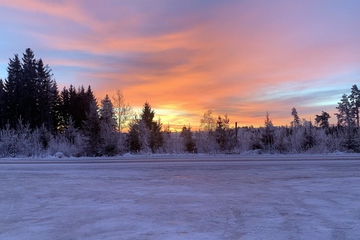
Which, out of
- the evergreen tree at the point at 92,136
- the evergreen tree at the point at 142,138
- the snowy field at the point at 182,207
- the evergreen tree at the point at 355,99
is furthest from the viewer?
the evergreen tree at the point at 355,99

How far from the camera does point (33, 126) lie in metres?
55.8

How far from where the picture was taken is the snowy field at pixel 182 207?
589cm

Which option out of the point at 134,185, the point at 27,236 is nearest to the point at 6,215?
the point at 27,236

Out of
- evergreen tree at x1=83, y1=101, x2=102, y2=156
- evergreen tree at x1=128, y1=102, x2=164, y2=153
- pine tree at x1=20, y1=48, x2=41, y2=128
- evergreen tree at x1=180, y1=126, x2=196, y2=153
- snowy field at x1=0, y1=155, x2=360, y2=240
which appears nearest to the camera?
snowy field at x1=0, y1=155, x2=360, y2=240

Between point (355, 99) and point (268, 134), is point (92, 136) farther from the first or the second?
point (355, 99)

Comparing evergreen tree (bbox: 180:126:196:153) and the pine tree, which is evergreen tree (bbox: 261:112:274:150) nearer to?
evergreen tree (bbox: 180:126:196:153)

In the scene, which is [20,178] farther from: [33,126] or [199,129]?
[33,126]

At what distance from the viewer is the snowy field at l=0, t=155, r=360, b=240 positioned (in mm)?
5887

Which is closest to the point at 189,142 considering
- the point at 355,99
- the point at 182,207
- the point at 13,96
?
the point at 182,207

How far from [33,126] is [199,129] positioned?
34.4m

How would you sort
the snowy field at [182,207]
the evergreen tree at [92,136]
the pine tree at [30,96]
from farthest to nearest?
the pine tree at [30,96], the evergreen tree at [92,136], the snowy field at [182,207]

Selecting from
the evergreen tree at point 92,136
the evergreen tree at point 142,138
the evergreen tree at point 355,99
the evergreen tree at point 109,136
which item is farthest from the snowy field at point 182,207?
the evergreen tree at point 355,99

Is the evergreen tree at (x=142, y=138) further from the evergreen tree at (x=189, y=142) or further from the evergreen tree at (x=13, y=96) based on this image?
the evergreen tree at (x=13, y=96)

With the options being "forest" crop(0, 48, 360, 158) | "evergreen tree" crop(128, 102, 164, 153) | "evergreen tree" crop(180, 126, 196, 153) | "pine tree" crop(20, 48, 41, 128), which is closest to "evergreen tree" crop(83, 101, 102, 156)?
"forest" crop(0, 48, 360, 158)
